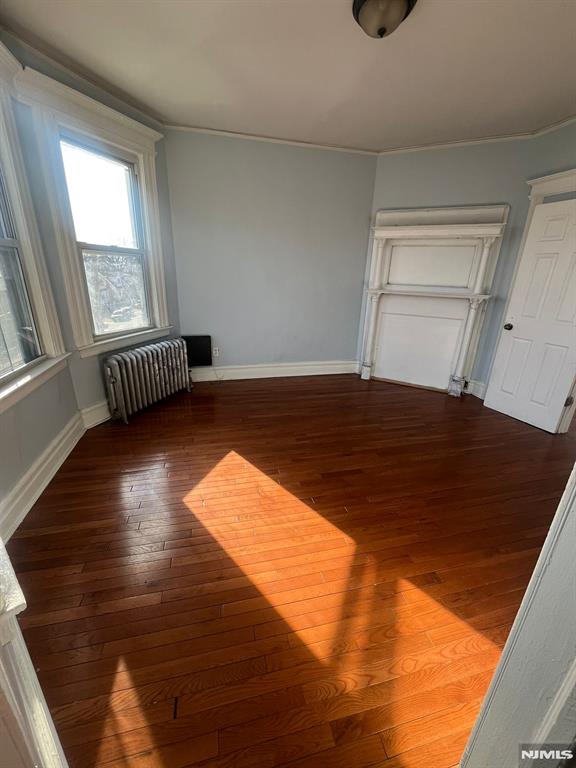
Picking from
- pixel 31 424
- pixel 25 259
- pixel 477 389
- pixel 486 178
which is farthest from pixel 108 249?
pixel 477 389

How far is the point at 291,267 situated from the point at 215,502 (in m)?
3.03

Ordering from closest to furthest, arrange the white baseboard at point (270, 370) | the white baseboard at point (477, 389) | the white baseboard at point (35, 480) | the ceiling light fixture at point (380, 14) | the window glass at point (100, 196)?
the ceiling light fixture at point (380, 14) → the white baseboard at point (35, 480) → the window glass at point (100, 196) → the white baseboard at point (477, 389) → the white baseboard at point (270, 370)

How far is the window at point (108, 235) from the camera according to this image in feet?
8.34

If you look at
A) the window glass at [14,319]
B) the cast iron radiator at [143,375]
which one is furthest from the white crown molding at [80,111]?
the cast iron radiator at [143,375]

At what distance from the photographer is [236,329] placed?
401 centimetres

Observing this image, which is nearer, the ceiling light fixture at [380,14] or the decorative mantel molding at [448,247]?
the ceiling light fixture at [380,14]

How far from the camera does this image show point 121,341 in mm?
2996

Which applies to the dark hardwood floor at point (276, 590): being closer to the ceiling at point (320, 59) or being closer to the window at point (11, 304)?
the window at point (11, 304)

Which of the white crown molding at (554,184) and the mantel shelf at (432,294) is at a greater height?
the white crown molding at (554,184)

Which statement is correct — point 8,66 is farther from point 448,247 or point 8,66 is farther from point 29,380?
point 448,247

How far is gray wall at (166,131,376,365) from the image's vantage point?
3438 millimetres

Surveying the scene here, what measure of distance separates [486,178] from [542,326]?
1.71 m

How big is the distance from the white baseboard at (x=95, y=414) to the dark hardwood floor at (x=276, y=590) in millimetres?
152

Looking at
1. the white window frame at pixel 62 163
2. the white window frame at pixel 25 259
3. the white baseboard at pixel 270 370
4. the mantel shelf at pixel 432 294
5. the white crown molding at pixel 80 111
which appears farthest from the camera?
the white baseboard at pixel 270 370
